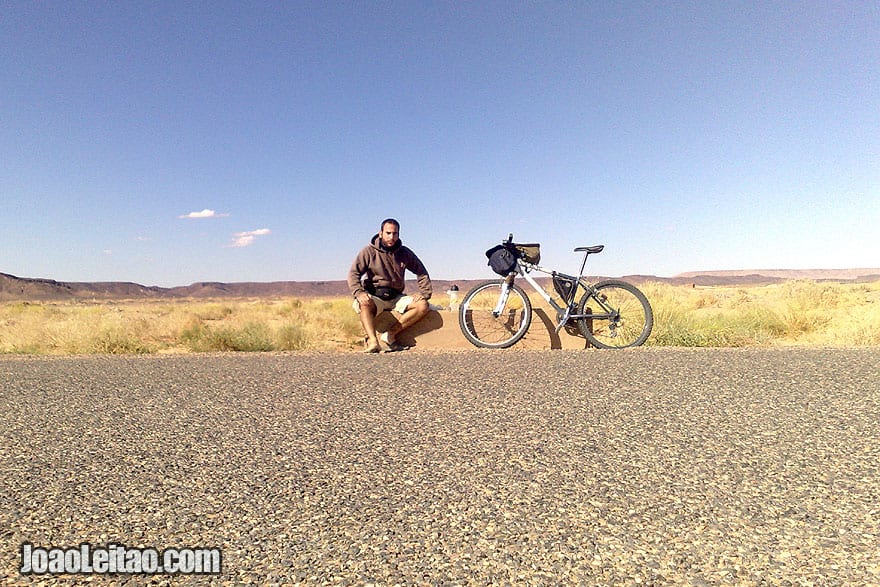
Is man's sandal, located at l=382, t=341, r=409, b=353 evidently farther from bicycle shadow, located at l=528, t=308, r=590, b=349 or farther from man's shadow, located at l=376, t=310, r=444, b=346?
bicycle shadow, located at l=528, t=308, r=590, b=349

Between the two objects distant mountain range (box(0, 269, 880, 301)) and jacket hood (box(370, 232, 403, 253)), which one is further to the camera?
distant mountain range (box(0, 269, 880, 301))

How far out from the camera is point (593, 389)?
408cm

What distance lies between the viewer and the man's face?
714cm

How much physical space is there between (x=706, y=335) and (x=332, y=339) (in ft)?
28.1

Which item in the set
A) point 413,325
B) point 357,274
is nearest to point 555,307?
point 413,325

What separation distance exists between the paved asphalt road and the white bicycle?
224 cm

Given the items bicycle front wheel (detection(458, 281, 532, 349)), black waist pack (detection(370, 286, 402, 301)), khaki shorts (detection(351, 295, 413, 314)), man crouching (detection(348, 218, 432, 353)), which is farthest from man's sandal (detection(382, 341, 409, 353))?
bicycle front wheel (detection(458, 281, 532, 349))

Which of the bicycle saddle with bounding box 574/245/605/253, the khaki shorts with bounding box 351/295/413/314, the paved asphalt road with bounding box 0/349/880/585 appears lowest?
the paved asphalt road with bounding box 0/349/880/585

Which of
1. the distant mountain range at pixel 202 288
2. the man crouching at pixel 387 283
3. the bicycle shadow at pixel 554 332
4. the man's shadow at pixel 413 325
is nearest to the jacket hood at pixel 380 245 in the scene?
the man crouching at pixel 387 283

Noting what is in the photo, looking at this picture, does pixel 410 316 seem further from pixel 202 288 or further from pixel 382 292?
pixel 202 288

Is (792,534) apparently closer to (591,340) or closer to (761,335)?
(591,340)

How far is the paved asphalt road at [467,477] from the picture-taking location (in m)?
1.66

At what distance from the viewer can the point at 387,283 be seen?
7184 mm

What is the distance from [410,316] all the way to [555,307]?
1.98m
